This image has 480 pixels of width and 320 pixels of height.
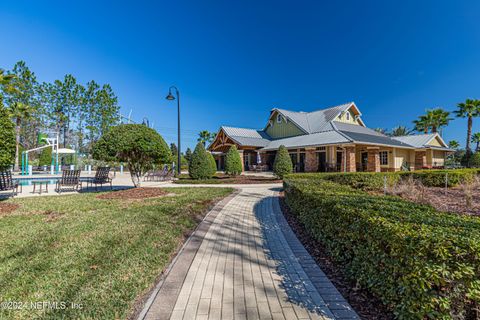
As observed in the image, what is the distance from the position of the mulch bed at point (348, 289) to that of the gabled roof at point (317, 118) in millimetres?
21359

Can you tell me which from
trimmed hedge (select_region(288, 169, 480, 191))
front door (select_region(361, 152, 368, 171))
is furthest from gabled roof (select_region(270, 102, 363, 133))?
trimmed hedge (select_region(288, 169, 480, 191))

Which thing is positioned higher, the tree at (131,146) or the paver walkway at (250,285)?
the tree at (131,146)

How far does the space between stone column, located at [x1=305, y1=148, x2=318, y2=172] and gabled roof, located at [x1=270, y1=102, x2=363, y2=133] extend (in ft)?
11.4

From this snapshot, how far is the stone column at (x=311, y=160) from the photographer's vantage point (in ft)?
Answer: 72.7

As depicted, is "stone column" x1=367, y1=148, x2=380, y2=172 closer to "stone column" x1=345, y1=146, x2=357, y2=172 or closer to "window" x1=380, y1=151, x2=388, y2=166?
"window" x1=380, y1=151, x2=388, y2=166

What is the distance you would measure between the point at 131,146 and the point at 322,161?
1791cm

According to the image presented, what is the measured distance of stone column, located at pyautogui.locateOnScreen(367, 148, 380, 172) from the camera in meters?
22.1

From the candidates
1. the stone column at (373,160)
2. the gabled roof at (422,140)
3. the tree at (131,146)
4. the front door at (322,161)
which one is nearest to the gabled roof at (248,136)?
the front door at (322,161)

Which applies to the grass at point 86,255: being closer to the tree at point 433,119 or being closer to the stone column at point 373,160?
the stone column at point 373,160

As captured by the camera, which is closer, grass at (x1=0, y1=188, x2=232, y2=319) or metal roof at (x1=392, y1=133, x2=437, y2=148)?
grass at (x1=0, y1=188, x2=232, y2=319)

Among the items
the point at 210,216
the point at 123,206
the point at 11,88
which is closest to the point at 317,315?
the point at 210,216

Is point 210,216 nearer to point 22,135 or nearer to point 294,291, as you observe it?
point 294,291

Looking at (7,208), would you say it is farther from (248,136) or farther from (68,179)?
(248,136)

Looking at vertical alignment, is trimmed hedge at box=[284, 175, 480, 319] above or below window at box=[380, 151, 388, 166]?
below
